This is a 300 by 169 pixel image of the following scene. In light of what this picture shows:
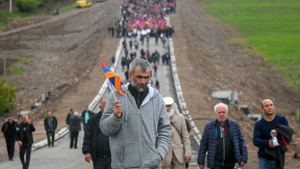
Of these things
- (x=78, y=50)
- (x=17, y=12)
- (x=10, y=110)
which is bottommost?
(x=10, y=110)

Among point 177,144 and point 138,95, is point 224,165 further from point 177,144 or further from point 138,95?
point 138,95

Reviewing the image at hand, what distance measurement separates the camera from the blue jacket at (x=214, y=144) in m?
8.71

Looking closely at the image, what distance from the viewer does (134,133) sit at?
5852 millimetres

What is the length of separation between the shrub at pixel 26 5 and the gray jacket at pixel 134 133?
92.8m

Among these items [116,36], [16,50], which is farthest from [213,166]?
[16,50]

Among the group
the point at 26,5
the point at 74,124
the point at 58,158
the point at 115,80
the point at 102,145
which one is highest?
the point at 26,5

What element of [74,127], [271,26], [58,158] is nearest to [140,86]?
[58,158]

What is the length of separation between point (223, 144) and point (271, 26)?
85.2 m

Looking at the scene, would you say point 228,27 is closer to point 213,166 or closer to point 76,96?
point 76,96

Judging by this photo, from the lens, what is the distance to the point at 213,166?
8.71m

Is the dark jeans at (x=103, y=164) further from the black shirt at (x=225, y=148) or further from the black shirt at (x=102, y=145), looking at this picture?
the black shirt at (x=225, y=148)

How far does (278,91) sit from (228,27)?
41145mm

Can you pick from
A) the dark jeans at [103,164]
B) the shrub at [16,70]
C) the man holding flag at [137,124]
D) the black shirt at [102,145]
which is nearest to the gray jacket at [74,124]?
the black shirt at [102,145]

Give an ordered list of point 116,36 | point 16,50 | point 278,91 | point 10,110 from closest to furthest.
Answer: point 10,110 → point 278,91 → point 116,36 → point 16,50
